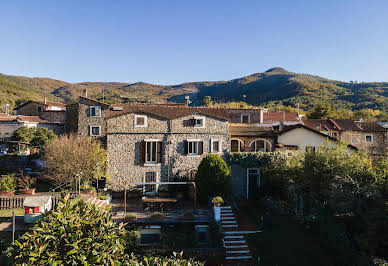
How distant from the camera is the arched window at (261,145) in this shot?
84.4 ft

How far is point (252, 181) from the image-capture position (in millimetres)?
23406

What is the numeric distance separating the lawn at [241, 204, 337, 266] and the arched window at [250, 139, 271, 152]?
8452mm

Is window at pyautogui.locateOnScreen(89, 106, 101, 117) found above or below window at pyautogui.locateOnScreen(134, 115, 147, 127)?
above

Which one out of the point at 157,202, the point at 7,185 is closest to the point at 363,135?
the point at 157,202

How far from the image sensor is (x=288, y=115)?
40.4 metres

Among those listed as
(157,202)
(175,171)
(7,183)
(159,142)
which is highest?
(159,142)

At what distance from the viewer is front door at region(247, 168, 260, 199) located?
23250 millimetres

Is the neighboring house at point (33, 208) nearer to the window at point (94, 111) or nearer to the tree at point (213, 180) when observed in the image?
the tree at point (213, 180)

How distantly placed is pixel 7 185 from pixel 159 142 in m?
11.7

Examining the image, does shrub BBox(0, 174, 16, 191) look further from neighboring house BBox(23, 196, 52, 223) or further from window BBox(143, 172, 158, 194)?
window BBox(143, 172, 158, 194)

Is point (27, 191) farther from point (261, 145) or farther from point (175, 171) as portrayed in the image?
point (261, 145)

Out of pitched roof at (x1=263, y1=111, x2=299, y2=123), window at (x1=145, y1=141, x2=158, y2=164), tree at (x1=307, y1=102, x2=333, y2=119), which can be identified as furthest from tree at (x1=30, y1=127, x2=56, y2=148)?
tree at (x1=307, y1=102, x2=333, y2=119)

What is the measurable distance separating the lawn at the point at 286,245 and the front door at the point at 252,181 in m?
4.73

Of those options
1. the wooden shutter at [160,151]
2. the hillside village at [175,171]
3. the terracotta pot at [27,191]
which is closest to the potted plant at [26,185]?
the terracotta pot at [27,191]
